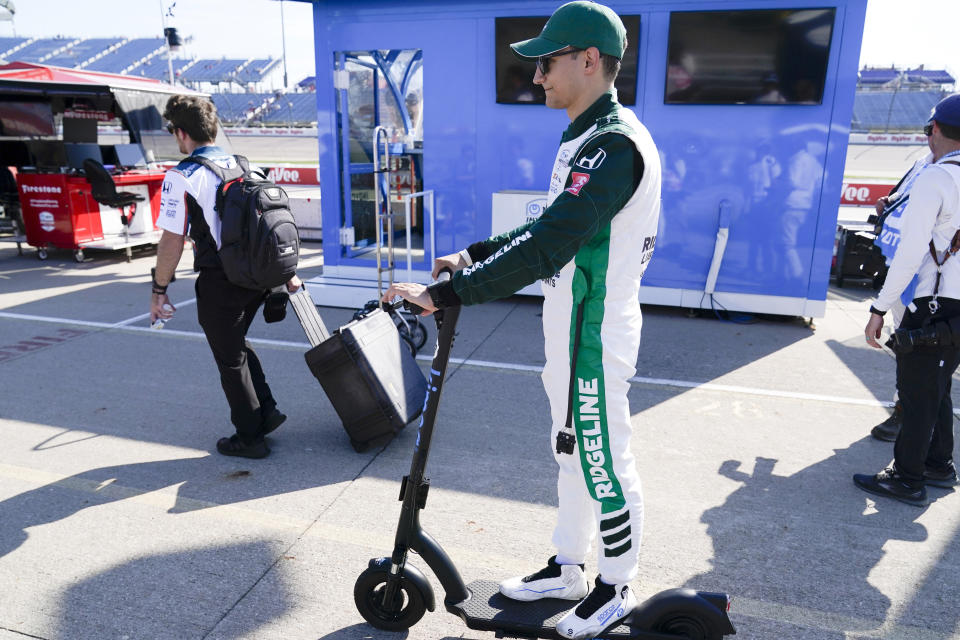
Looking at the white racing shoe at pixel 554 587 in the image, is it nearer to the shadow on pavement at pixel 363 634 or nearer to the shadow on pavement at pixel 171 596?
the shadow on pavement at pixel 363 634

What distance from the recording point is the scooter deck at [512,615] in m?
2.33

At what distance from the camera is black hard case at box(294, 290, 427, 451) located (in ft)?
12.9

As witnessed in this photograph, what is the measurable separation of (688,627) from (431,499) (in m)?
1.59

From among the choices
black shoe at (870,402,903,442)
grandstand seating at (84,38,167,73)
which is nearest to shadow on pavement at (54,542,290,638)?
black shoe at (870,402,903,442)

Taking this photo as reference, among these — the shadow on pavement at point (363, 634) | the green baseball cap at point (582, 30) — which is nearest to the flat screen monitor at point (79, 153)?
the shadow on pavement at point (363, 634)

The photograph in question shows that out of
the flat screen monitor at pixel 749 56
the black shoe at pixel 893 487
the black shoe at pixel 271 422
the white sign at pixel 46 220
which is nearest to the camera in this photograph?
the black shoe at pixel 893 487

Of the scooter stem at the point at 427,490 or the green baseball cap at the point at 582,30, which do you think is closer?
the green baseball cap at the point at 582,30

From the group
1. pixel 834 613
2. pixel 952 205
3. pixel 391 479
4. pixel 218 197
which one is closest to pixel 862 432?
pixel 952 205

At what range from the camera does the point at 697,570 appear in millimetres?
2955

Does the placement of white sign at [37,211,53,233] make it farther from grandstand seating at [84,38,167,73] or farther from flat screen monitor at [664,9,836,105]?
grandstand seating at [84,38,167,73]

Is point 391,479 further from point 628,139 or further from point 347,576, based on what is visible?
point 628,139

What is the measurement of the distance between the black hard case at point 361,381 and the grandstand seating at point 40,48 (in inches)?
2968

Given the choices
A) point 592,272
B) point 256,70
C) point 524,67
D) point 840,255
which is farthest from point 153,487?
point 256,70

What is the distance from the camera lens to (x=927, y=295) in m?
3.32
